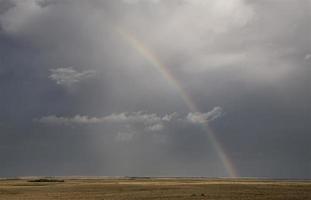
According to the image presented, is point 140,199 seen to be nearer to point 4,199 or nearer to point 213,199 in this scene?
point 213,199

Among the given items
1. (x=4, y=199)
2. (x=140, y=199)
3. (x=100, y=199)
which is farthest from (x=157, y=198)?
(x=4, y=199)

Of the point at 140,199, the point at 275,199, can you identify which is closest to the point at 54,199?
the point at 140,199

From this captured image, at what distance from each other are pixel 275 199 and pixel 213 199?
24.8 feet

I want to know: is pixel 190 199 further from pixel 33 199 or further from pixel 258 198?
pixel 33 199

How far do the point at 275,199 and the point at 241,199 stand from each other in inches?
170

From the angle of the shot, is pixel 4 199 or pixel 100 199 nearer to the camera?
pixel 100 199

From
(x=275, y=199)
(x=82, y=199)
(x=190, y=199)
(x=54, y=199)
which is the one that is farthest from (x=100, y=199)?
(x=275, y=199)

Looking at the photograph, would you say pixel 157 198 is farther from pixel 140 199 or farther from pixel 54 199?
pixel 54 199

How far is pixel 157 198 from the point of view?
59.8 m

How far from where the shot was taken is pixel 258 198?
58.2 m

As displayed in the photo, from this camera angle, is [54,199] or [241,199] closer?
[241,199]

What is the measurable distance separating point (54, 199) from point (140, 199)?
1140cm

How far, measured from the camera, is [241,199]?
56.5 m

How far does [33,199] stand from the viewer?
61219 millimetres
